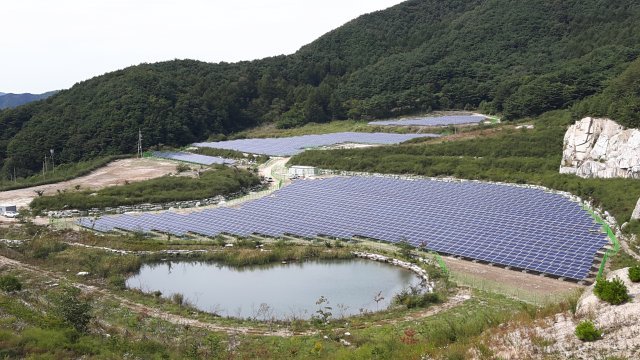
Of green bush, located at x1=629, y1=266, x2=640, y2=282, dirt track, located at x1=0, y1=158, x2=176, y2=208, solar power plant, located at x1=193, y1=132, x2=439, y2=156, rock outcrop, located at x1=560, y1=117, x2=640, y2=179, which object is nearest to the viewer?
green bush, located at x1=629, y1=266, x2=640, y2=282

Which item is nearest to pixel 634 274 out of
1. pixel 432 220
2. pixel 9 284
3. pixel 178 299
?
pixel 178 299

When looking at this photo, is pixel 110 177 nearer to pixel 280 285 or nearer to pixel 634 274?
pixel 280 285

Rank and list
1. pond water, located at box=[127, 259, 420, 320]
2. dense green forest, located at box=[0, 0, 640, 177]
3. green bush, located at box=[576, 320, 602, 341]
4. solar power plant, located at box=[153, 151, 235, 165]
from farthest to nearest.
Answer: dense green forest, located at box=[0, 0, 640, 177] → solar power plant, located at box=[153, 151, 235, 165] → pond water, located at box=[127, 259, 420, 320] → green bush, located at box=[576, 320, 602, 341]

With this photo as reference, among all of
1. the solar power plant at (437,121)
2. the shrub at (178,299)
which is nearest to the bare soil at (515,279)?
the shrub at (178,299)

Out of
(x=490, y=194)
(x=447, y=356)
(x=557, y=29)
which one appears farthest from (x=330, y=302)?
(x=557, y=29)

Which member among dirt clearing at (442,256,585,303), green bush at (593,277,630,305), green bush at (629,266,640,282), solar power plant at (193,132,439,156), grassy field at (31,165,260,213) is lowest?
dirt clearing at (442,256,585,303)

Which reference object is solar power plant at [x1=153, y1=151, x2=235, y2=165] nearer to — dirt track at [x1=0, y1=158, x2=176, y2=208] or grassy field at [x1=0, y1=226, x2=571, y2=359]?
dirt track at [x1=0, y1=158, x2=176, y2=208]

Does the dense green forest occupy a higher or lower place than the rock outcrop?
higher

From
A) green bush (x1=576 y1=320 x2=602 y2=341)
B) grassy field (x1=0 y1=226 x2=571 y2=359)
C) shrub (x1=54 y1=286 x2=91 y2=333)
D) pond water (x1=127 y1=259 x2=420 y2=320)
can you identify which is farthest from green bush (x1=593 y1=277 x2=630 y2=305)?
shrub (x1=54 y1=286 x2=91 y2=333)

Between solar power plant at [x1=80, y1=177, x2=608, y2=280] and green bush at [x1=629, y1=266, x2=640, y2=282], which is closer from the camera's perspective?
green bush at [x1=629, y1=266, x2=640, y2=282]
